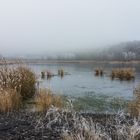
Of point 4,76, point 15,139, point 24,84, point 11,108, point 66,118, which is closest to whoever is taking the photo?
point 15,139

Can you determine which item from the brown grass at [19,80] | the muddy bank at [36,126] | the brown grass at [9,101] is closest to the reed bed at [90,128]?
the muddy bank at [36,126]

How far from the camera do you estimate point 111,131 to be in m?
6.60

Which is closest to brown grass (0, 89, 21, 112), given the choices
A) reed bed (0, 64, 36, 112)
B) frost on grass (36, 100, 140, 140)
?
reed bed (0, 64, 36, 112)

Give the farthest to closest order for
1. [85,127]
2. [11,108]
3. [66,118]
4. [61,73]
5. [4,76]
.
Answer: [61,73]
[4,76]
[11,108]
[66,118]
[85,127]

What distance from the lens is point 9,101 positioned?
388 inches

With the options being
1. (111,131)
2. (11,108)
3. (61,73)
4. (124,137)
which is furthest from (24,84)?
(61,73)

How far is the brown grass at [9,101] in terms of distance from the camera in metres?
9.60

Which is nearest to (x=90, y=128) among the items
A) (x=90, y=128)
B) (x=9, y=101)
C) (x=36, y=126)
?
(x=90, y=128)

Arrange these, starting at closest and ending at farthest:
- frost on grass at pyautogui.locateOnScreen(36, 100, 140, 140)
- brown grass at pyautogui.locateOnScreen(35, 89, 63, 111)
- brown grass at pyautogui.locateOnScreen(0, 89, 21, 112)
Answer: frost on grass at pyautogui.locateOnScreen(36, 100, 140, 140), brown grass at pyautogui.locateOnScreen(0, 89, 21, 112), brown grass at pyautogui.locateOnScreen(35, 89, 63, 111)

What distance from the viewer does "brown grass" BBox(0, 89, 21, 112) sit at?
960 centimetres

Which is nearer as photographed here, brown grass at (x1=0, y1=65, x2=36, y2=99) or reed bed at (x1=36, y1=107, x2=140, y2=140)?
reed bed at (x1=36, y1=107, x2=140, y2=140)

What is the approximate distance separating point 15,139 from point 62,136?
755 millimetres

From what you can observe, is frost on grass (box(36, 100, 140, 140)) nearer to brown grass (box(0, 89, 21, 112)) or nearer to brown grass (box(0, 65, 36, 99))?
brown grass (box(0, 89, 21, 112))

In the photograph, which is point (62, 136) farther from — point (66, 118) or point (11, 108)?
point (11, 108)
